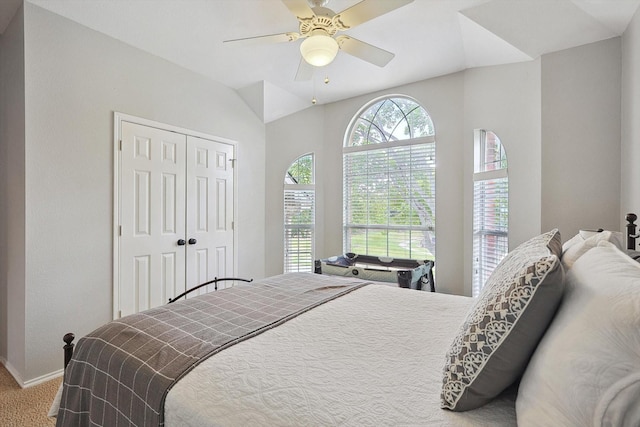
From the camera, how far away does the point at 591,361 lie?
0.57m

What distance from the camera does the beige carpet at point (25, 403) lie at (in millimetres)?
1881

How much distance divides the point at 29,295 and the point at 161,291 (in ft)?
3.29

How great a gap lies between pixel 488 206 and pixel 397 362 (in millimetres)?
2722

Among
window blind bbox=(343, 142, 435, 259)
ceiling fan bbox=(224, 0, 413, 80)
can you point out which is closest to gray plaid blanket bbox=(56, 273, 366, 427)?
ceiling fan bbox=(224, 0, 413, 80)

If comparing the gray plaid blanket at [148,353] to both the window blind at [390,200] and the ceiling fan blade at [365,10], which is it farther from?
the window blind at [390,200]

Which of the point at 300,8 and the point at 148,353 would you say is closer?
the point at 148,353

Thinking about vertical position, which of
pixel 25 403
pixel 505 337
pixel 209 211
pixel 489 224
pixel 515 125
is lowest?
pixel 25 403

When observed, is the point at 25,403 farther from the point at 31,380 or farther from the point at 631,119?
the point at 631,119

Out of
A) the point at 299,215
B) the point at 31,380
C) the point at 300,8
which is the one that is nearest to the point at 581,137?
the point at 300,8

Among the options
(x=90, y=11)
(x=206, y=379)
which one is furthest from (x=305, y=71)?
(x=206, y=379)

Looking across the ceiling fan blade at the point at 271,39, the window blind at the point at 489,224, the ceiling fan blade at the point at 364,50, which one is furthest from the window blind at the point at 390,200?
the ceiling fan blade at the point at 271,39

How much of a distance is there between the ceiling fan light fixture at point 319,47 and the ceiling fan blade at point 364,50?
18 centimetres

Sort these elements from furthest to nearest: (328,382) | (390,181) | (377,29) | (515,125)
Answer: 1. (390,181)
2. (515,125)
3. (377,29)
4. (328,382)

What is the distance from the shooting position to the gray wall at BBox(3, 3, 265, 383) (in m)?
2.26
